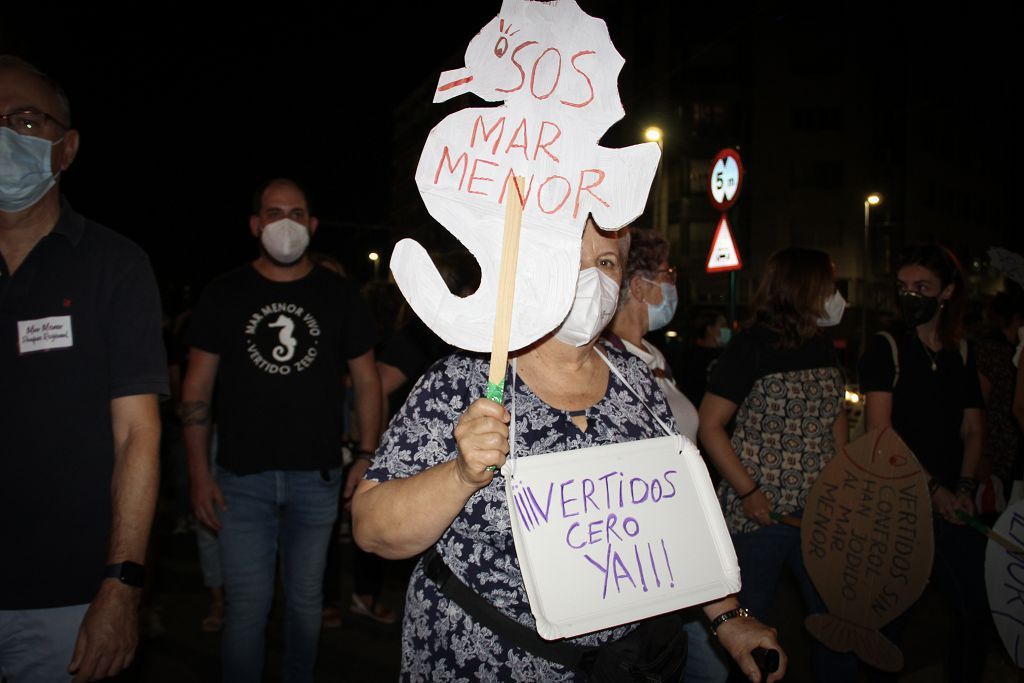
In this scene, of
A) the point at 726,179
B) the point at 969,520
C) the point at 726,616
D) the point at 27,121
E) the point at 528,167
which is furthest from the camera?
the point at 726,179

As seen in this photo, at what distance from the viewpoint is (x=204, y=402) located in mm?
3002

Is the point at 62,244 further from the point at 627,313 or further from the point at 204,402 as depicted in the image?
the point at 627,313

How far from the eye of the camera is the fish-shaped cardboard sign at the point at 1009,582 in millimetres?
2492

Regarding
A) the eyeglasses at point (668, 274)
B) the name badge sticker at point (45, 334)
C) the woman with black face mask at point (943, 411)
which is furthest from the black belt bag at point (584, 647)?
the woman with black face mask at point (943, 411)

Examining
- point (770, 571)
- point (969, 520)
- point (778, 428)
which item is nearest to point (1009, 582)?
point (969, 520)

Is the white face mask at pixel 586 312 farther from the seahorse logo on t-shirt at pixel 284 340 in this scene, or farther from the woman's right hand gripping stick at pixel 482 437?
the seahorse logo on t-shirt at pixel 284 340

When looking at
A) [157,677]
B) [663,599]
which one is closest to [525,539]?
[663,599]

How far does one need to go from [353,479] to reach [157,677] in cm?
169

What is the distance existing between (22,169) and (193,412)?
4.58 feet

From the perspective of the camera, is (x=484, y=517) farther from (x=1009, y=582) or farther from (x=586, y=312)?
(x=1009, y=582)

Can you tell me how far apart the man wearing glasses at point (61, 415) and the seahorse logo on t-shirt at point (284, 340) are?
1.03 meters

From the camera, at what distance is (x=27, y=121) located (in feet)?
6.07

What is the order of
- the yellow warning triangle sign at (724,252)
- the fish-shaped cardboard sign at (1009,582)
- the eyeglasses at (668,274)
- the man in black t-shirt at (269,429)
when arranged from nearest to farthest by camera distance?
1. the fish-shaped cardboard sign at (1009,582)
2. the man in black t-shirt at (269,429)
3. the eyeglasses at (668,274)
4. the yellow warning triangle sign at (724,252)

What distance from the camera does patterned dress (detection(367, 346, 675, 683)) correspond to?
1.57 m
